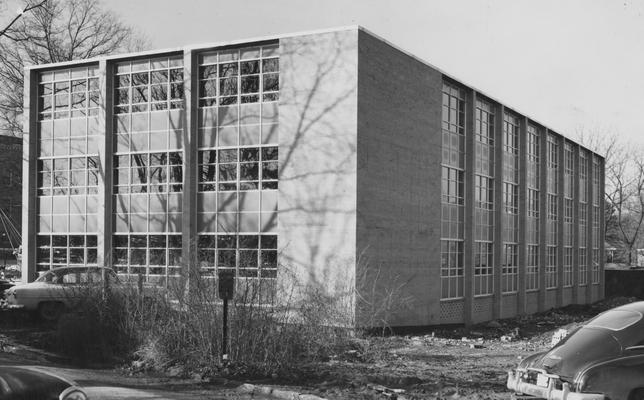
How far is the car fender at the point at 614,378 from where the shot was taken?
344 inches

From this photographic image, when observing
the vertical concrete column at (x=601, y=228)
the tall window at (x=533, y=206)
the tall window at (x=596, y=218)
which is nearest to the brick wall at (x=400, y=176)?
the tall window at (x=533, y=206)

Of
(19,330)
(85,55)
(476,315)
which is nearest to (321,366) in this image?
(19,330)

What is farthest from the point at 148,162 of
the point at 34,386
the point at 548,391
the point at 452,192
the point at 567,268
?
the point at 567,268

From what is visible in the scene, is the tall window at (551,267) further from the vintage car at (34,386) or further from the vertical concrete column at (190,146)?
the vintage car at (34,386)

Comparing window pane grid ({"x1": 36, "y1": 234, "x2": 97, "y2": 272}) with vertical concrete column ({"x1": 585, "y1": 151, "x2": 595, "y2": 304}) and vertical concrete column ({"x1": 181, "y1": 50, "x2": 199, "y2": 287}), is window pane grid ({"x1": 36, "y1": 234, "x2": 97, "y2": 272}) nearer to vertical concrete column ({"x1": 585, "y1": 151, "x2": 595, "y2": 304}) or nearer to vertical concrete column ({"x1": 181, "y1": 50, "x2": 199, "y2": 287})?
vertical concrete column ({"x1": 181, "y1": 50, "x2": 199, "y2": 287})

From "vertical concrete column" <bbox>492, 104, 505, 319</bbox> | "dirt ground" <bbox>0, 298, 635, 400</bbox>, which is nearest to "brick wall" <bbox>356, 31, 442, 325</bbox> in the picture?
"dirt ground" <bbox>0, 298, 635, 400</bbox>

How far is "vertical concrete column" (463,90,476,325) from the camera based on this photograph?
31.2 m

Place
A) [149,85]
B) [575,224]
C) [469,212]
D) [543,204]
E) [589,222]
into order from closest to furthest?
[149,85] < [469,212] < [543,204] < [575,224] < [589,222]

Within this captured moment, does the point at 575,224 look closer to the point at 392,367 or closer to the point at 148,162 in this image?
the point at 148,162

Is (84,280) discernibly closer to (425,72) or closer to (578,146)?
(425,72)

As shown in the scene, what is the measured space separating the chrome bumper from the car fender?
118 millimetres

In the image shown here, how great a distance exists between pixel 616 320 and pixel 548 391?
4.69 feet

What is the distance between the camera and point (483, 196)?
3403cm

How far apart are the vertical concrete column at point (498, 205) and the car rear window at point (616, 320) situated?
2522 cm
